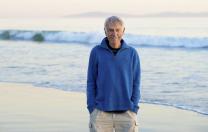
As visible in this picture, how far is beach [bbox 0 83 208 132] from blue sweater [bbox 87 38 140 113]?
3302 mm

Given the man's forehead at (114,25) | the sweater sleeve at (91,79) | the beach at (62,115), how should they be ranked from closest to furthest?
1. the man's forehead at (114,25)
2. the sweater sleeve at (91,79)
3. the beach at (62,115)

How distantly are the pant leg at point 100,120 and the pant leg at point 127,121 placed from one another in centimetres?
6

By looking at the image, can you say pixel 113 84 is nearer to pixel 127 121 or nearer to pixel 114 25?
pixel 127 121

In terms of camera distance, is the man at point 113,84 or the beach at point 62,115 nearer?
the man at point 113,84

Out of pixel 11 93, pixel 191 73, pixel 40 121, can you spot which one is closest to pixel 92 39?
pixel 191 73

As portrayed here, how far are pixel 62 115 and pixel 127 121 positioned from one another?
4477mm

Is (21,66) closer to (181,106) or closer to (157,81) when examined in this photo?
(157,81)

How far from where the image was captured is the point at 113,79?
5.09 meters

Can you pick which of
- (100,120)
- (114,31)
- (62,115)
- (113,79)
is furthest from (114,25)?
(62,115)

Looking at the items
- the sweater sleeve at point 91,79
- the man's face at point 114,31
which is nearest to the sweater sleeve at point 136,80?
the man's face at point 114,31

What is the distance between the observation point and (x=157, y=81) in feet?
46.8

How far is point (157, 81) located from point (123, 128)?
30.0ft

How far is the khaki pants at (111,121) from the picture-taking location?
515 centimetres

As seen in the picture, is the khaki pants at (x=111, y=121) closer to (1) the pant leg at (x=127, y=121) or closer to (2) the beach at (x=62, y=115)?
(1) the pant leg at (x=127, y=121)
